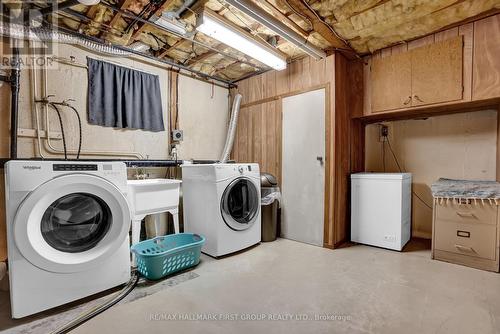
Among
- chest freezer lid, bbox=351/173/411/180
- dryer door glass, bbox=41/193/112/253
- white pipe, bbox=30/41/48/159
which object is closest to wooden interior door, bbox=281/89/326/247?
chest freezer lid, bbox=351/173/411/180

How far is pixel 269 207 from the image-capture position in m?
2.95

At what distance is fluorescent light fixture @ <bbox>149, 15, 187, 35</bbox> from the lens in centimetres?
217

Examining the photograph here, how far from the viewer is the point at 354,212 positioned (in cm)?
284

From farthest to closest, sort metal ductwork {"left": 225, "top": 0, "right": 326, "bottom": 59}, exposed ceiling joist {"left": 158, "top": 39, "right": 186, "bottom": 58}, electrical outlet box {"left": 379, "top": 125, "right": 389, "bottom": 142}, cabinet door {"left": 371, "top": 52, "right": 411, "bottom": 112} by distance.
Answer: electrical outlet box {"left": 379, "top": 125, "right": 389, "bottom": 142}
exposed ceiling joist {"left": 158, "top": 39, "right": 186, "bottom": 58}
cabinet door {"left": 371, "top": 52, "right": 411, "bottom": 112}
metal ductwork {"left": 225, "top": 0, "right": 326, "bottom": 59}

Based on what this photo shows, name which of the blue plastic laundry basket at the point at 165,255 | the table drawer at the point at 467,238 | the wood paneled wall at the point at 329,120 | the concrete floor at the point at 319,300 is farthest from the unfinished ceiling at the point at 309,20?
the concrete floor at the point at 319,300

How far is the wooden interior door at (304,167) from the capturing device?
2.77m

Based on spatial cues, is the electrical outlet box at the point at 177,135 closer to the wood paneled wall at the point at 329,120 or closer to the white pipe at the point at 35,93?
the wood paneled wall at the point at 329,120

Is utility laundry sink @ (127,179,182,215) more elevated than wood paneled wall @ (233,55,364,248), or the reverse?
wood paneled wall @ (233,55,364,248)

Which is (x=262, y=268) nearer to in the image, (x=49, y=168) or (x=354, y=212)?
(x=354, y=212)

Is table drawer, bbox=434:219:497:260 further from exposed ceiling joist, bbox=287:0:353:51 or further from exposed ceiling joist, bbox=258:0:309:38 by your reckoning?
exposed ceiling joist, bbox=258:0:309:38

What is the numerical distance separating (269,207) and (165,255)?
139 centimetres

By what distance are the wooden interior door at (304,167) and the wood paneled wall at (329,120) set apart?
0.08 m

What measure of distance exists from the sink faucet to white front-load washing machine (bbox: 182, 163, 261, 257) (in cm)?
49

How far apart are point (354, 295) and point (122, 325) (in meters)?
1.51
